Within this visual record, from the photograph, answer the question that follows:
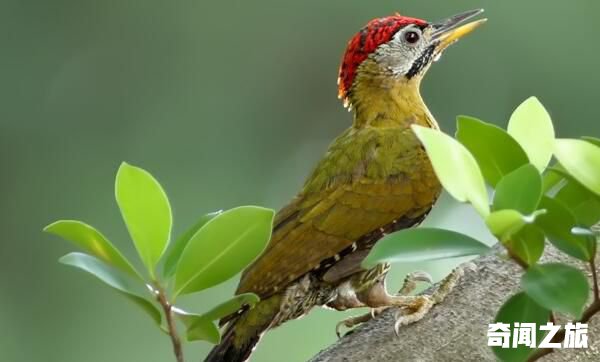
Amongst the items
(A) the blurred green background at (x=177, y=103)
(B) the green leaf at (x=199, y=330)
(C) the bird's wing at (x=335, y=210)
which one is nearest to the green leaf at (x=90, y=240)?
(B) the green leaf at (x=199, y=330)

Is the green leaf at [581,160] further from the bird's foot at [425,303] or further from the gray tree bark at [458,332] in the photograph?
the bird's foot at [425,303]

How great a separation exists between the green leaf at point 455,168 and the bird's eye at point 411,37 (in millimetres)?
2160

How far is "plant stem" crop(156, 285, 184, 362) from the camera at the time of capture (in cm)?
144

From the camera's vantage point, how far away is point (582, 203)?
1.44 m

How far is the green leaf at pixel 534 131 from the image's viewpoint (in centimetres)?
147

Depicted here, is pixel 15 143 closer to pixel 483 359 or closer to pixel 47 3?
pixel 47 3

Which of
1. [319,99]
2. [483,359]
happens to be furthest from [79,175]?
[483,359]

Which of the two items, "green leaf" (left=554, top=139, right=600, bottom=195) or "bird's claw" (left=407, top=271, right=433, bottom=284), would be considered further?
"bird's claw" (left=407, top=271, right=433, bottom=284)

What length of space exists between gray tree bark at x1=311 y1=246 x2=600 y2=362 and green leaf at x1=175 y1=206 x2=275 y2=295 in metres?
0.54

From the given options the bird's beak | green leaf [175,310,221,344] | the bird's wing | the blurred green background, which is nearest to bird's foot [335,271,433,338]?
the bird's wing

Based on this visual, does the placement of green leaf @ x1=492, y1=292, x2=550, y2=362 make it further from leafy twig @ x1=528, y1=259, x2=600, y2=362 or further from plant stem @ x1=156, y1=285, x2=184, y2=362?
plant stem @ x1=156, y1=285, x2=184, y2=362

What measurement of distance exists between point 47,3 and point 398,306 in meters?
3.84

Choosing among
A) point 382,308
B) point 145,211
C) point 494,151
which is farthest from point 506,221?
point 382,308

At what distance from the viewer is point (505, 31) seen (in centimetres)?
535
